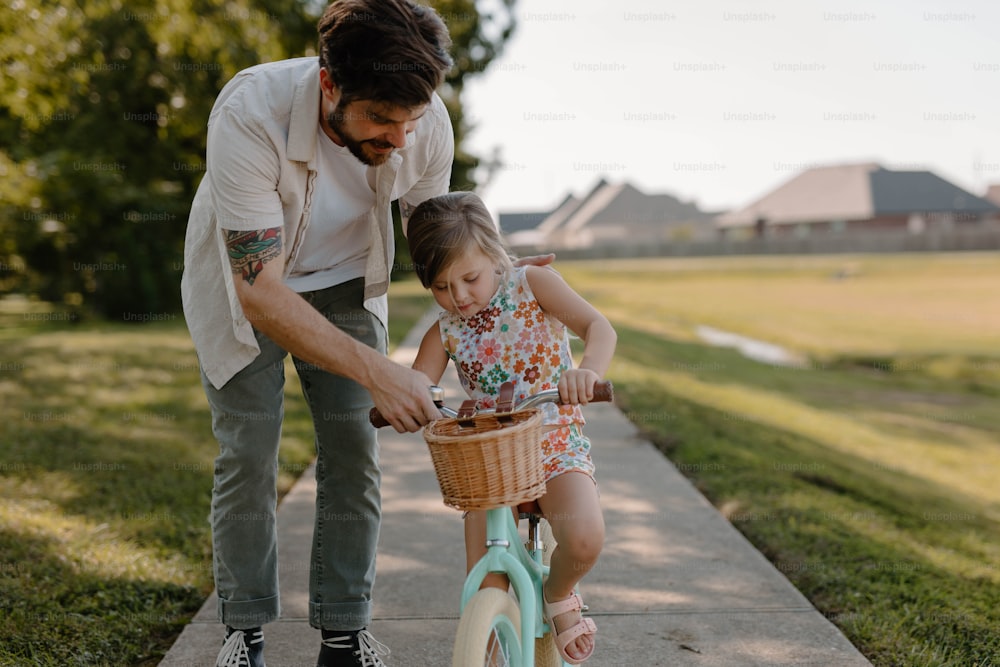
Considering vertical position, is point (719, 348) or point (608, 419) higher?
point (608, 419)

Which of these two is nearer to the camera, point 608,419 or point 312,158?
point 312,158

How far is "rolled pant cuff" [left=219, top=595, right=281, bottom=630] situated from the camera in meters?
2.96

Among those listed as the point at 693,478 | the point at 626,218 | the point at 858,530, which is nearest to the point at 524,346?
the point at 858,530

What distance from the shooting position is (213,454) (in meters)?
6.33

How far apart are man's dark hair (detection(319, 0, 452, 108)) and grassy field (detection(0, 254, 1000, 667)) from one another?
82.6 inches

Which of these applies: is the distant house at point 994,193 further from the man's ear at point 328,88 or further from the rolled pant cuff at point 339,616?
the man's ear at point 328,88

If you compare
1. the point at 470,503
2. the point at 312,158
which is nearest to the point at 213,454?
the point at 312,158

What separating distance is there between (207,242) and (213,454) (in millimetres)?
3733

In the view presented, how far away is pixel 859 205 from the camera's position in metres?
78.4

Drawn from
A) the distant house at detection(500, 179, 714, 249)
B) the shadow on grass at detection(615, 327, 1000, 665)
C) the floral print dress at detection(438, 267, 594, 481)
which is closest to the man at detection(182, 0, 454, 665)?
the floral print dress at detection(438, 267, 594, 481)

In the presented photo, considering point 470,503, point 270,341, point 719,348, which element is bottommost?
point 719,348

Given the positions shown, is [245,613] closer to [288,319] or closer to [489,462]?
[288,319]

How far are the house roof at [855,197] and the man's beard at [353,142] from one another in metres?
80.6

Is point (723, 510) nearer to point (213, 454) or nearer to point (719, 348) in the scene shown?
point (213, 454)
